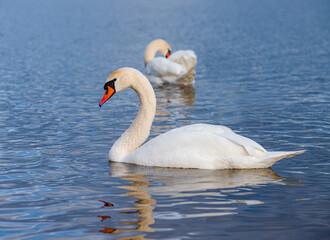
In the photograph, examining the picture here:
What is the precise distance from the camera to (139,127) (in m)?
8.78

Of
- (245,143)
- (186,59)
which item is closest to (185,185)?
(245,143)

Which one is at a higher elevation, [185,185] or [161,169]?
[161,169]

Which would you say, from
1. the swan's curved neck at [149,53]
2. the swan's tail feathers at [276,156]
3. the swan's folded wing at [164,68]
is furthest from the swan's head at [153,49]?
the swan's tail feathers at [276,156]

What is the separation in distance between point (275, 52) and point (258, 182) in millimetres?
19635

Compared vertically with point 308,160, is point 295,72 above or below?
above

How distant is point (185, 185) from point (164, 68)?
33.9 ft

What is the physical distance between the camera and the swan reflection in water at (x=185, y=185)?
6363mm

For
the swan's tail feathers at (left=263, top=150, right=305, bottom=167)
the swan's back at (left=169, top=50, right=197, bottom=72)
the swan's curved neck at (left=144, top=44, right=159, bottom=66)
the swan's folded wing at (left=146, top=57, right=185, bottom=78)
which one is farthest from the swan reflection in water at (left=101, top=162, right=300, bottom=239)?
the swan's curved neck at (left=144, top=44, right=159, bottom=66)

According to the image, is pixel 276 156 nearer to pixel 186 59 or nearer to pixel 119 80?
pixel 119 80

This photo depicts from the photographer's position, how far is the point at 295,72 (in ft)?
63.0

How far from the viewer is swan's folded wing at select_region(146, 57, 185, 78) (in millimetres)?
17453

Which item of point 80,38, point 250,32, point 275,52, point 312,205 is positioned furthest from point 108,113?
point 250,32

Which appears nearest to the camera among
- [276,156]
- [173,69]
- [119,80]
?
[276,156]

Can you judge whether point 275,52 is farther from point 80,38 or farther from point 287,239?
point 287,239
